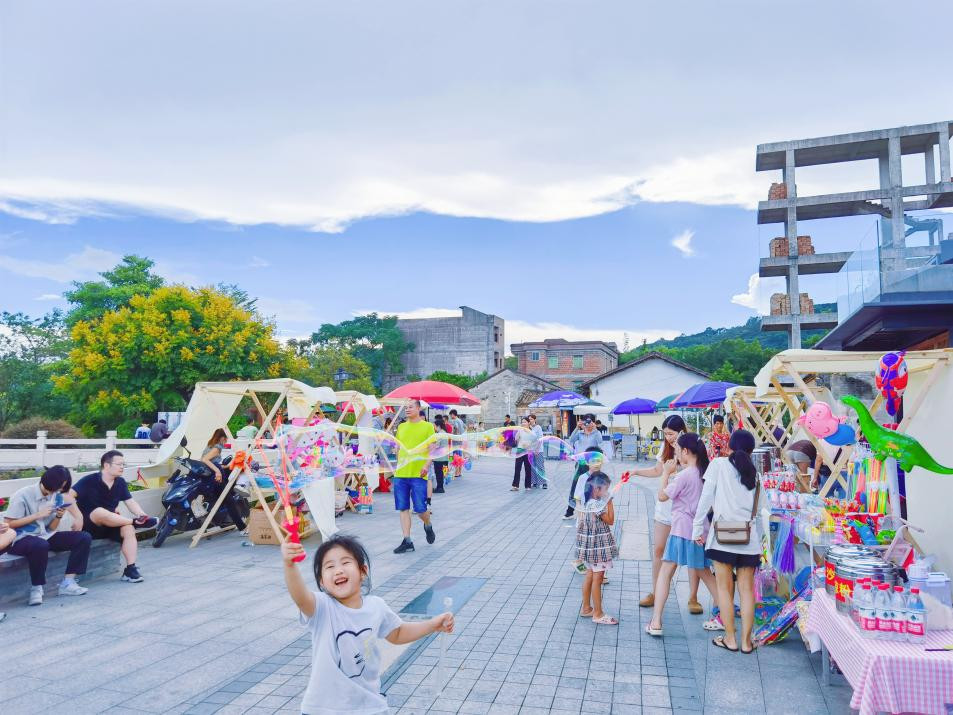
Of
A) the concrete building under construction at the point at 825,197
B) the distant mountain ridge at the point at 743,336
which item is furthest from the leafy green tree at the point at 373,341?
the concrete building under construction at the point at 825,197

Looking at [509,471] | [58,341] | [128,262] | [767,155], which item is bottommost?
[509,471]

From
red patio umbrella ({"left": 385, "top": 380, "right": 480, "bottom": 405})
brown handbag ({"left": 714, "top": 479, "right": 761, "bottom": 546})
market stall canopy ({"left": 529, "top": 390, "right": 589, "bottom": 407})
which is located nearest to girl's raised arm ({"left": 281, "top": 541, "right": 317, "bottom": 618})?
brown handbag ({"left": 714, "top": 479, "right": 761, "bottom": 546})

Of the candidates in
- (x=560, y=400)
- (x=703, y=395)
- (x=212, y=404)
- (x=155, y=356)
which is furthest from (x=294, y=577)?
(x=155, y=356)

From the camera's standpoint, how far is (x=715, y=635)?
222 inches

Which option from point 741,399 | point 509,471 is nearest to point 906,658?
point 741,399

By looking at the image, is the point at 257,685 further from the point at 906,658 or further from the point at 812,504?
the point at 812,504

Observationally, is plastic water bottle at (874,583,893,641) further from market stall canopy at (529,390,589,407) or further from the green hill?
the green hill

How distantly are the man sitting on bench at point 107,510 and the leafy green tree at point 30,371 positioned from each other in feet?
88.9

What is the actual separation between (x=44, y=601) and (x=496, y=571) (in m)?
4.76

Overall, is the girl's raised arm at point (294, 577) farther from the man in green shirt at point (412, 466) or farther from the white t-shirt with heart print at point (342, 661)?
A: the man in green shirt at point (412, 466)

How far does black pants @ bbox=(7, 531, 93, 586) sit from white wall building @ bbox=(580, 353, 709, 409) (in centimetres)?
3344

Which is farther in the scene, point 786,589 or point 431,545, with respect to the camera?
point 431,545

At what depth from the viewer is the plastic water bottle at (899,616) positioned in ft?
12.2

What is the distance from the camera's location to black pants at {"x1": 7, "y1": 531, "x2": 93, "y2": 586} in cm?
650
